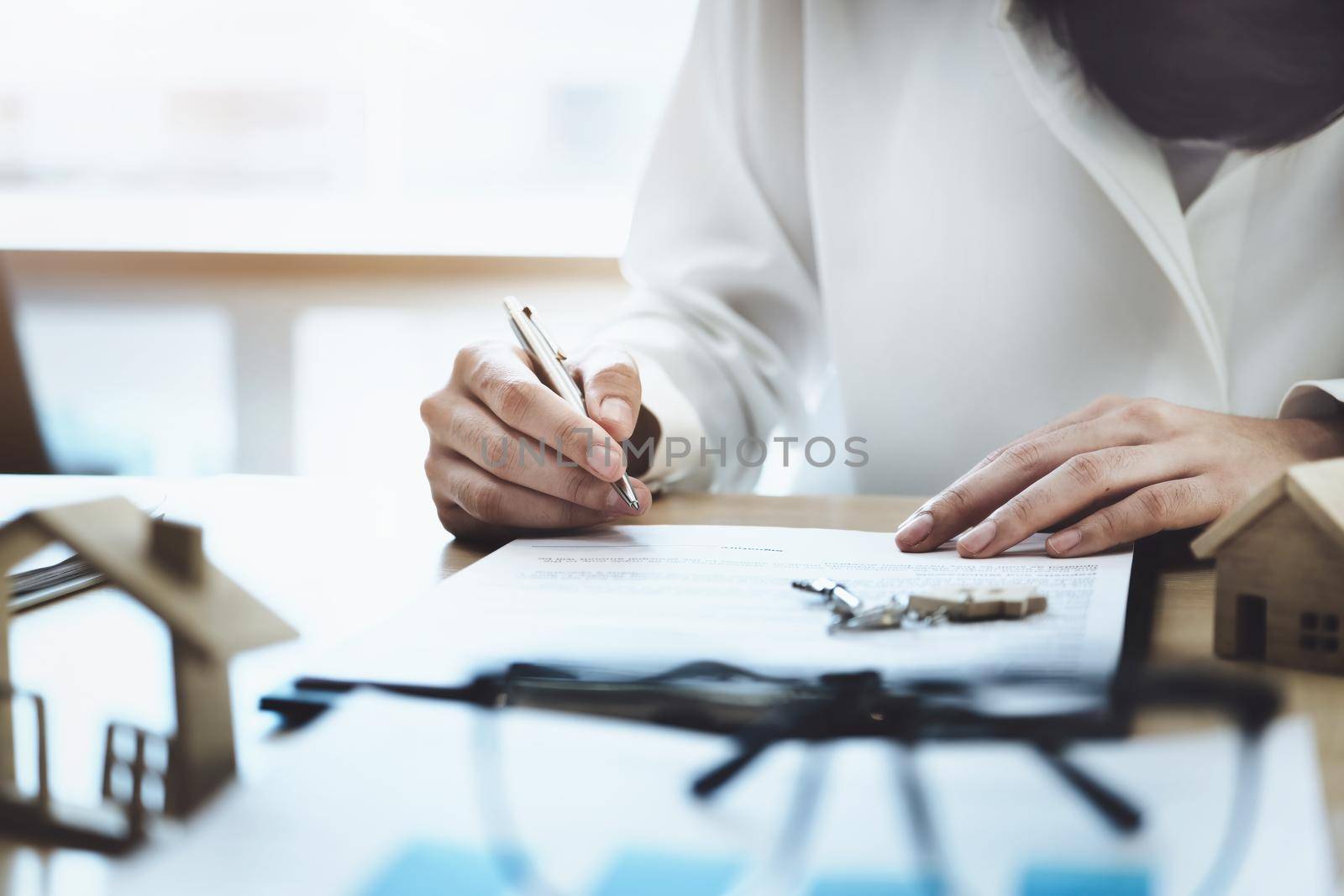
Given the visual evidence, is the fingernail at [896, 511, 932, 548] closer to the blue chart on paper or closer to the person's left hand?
the person's left hand

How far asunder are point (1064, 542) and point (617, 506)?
8.8 inches

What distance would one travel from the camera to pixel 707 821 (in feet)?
0.79

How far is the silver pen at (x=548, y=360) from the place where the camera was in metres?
0.57

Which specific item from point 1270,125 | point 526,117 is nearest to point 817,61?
point 1270,125

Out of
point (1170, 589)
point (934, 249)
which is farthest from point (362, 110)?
point (1170, 589)

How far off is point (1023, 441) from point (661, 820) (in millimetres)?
372

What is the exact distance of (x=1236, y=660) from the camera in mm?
356

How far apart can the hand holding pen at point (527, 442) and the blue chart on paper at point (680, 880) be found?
334 mm

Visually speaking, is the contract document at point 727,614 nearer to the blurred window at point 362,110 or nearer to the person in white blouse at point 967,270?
the person in white blouse at point 967,270

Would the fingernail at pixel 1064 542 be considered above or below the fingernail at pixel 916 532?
above

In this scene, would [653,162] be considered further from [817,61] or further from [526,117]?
[526,117]

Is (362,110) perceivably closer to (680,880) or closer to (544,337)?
(544,337)

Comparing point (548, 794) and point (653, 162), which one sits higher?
point (653, 162)

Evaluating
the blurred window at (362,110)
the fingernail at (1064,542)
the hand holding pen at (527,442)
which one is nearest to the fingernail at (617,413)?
the hand holding pen at (527,442)
